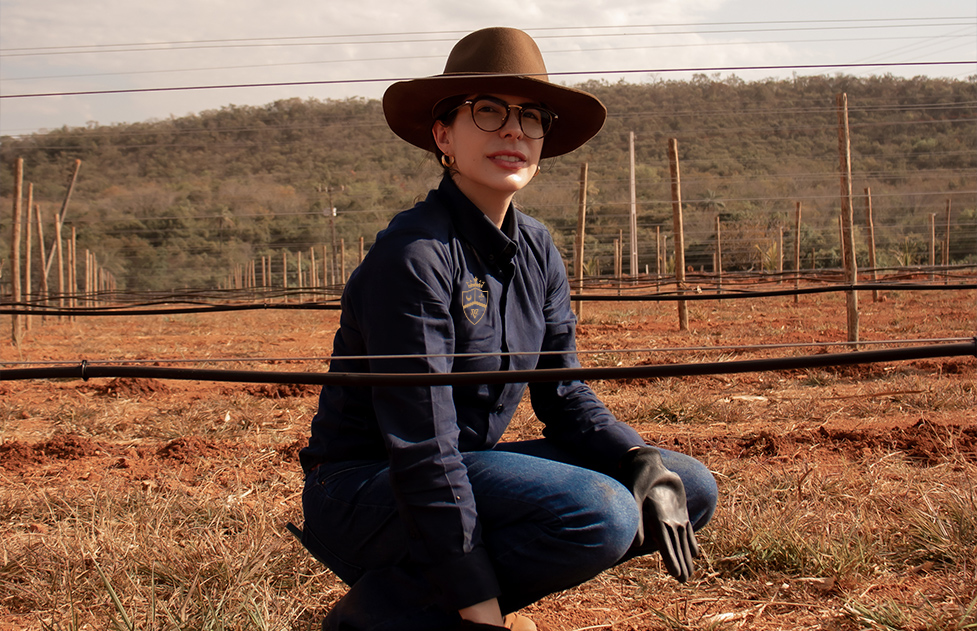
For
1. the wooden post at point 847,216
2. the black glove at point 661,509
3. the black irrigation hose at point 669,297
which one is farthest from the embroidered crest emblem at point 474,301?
the wooden post at point 847,216

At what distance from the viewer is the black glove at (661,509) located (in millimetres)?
1511

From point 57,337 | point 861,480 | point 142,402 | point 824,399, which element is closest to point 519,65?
point 861,480

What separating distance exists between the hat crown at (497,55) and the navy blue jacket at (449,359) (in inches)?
10.3

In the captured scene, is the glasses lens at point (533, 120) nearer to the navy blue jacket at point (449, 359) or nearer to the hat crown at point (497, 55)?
the hat crown at point (497, 55)

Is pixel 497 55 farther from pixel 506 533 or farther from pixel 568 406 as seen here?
pixel 506 533

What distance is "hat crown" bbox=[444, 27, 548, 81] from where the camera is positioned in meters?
1.64

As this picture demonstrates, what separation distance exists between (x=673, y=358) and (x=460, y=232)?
235 inches

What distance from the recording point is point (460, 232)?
165cm

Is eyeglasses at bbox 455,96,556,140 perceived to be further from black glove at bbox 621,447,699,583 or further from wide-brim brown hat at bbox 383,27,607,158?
black glove at bbox 621,447,699,583

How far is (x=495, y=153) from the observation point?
1.63 meters

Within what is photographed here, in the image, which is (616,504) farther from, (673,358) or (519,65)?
(673,358)

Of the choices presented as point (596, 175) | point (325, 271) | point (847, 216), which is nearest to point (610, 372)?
point (847, 216)

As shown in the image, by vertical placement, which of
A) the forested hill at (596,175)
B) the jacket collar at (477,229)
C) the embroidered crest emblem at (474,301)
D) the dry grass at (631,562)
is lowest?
the dry grass at (631,562)

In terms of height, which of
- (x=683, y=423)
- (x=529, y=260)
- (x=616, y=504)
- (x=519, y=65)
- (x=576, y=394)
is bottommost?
(x=683, y=423)
